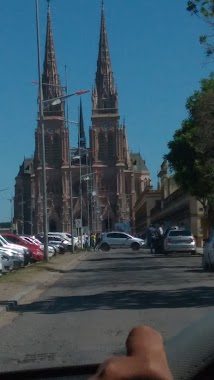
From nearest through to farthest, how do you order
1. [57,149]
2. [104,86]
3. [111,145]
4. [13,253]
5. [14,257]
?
1. [14,257]
2. [13,253]
3. [57,149]
4. [104,86]
5. [111,145]

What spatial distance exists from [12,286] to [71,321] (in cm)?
987

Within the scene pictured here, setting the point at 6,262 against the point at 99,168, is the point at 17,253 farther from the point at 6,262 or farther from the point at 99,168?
the point at 99,168

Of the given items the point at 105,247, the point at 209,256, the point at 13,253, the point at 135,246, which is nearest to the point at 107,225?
the point at 105,247

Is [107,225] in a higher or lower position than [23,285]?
higher

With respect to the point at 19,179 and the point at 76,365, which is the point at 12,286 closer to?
the point at 76,365

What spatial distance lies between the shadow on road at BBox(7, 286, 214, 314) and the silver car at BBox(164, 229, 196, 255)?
26259 millimetres

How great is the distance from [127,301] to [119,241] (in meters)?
53.9

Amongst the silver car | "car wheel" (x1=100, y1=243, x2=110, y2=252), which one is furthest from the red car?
"car wheel" (x1=100, y1=243, x2=110, y2=252)

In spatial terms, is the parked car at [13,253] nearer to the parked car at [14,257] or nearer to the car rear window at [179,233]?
the parked car at [14,257]

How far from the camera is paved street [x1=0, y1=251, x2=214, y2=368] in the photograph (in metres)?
11.1

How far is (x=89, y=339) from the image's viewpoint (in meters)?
11.8

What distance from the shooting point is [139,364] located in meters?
1.96

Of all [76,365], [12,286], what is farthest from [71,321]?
[76,365]

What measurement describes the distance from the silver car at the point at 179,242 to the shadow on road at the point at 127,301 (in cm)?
2626
